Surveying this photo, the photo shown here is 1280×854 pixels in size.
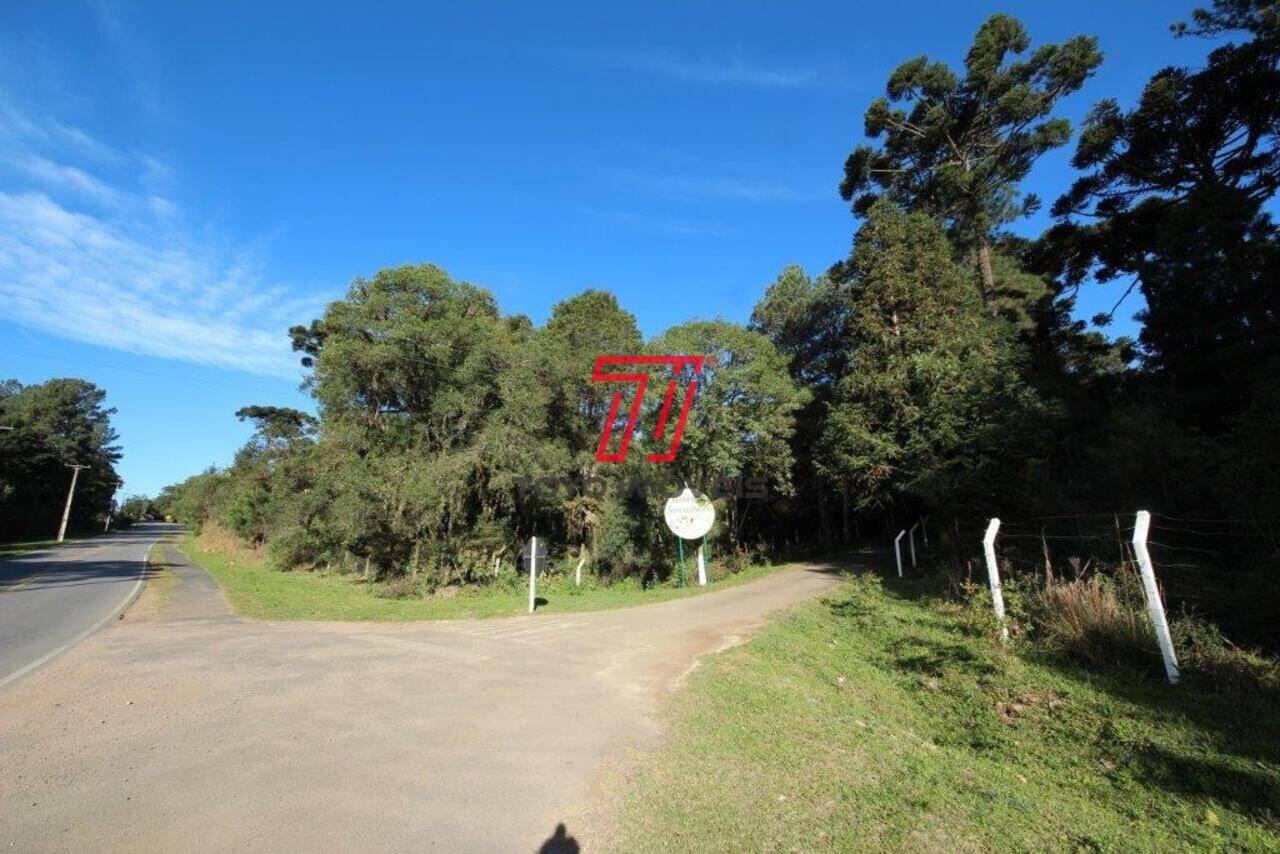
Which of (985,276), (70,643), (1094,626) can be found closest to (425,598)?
(70,643)

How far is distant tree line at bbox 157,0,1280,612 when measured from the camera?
15.5 metres

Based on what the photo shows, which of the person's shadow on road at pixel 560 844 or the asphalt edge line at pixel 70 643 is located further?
the asphalt edge line at pixel 70 643

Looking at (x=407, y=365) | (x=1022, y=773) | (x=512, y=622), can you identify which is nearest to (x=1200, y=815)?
(x=1022, y=773)

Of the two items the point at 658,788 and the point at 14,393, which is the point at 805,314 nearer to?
the point at 658,788

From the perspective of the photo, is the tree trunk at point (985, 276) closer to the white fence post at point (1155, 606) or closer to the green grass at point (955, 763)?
the white fence post at point (1155, 606)

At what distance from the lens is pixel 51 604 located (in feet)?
43.1

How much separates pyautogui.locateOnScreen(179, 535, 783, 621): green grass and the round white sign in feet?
5.18

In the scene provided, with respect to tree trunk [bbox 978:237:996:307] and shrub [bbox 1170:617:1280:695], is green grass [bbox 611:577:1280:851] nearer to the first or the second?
shrub [bbox 1170:617:1280:695]

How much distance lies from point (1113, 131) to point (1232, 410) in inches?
442

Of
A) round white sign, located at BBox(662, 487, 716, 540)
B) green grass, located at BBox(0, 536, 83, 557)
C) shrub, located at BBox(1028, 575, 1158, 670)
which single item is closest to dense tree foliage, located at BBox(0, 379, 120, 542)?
green grass, located at BBox(0, 536, 83, 557)

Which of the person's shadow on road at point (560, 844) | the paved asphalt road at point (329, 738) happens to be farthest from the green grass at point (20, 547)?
the person's shadow on road at point (560, 844)

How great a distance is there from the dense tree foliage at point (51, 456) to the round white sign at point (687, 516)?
5018cm

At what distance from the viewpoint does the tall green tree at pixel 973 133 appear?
21.0 m

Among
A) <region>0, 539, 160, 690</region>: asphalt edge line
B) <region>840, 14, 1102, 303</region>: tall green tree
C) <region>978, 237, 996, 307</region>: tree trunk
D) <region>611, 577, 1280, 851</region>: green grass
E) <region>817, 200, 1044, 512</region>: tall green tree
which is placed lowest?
<region>611, 577, 1280, 851</region>: green grass
